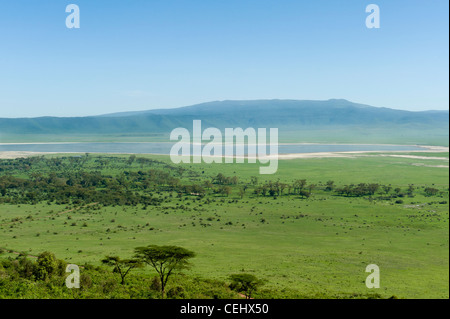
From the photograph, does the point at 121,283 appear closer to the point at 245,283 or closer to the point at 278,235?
the point at 245,283

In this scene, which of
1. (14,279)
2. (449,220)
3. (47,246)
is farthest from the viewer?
(449,220)

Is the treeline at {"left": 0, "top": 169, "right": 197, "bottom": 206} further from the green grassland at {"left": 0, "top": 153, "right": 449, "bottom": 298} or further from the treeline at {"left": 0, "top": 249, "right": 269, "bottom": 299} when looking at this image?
the treeline at {"left": 0, "top": 249, "right": 269, "bottom": 299}

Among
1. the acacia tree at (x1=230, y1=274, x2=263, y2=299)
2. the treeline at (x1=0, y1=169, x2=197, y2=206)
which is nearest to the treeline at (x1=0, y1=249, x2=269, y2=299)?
the acacia tree at (x1=230, y1=274, x2=263, y2=299)

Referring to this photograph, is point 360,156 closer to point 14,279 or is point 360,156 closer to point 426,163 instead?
point 426,163

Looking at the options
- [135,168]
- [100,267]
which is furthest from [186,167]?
[100,267]

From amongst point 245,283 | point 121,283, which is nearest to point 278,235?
point 245,283
